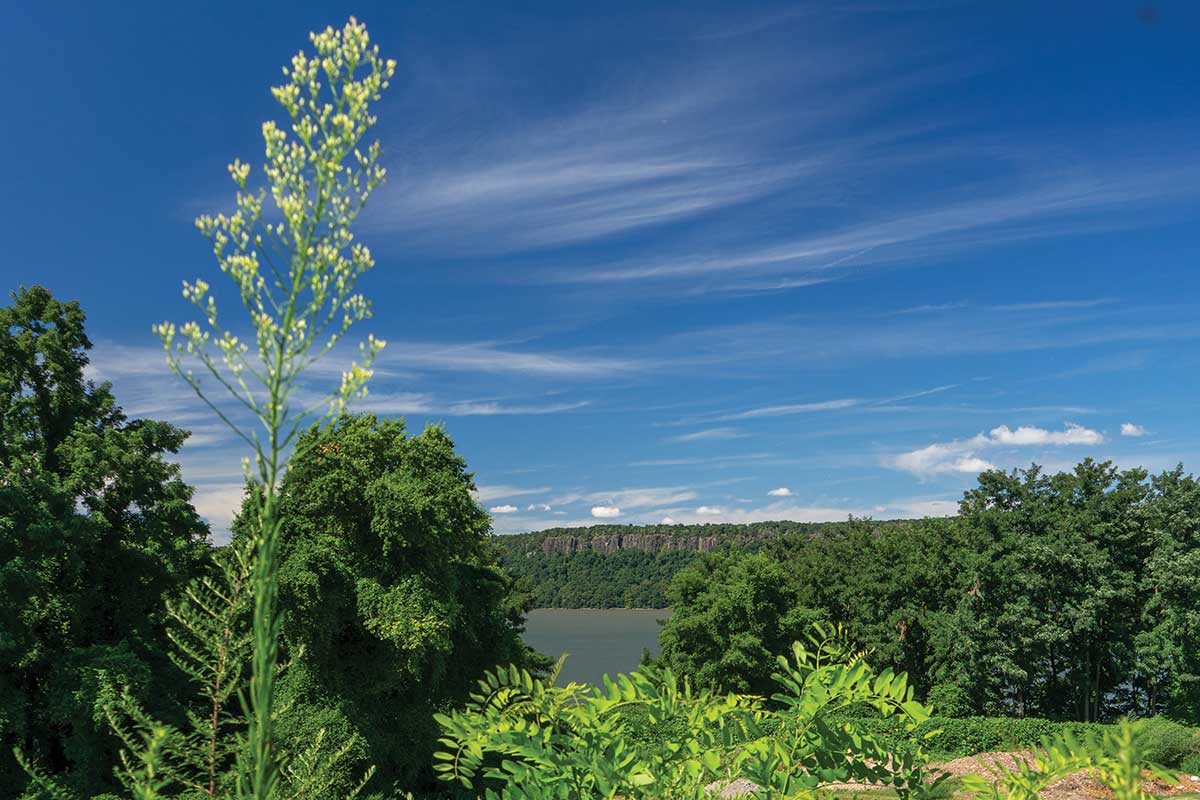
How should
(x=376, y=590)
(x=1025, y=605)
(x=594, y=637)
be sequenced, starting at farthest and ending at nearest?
(x=594, y=637) < (x=1025, y=605) < (x=376, y=590)

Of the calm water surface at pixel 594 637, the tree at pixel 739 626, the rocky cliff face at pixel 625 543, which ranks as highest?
the rocky cliff face at pixel 625 543

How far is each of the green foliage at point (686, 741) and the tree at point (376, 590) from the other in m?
15.1

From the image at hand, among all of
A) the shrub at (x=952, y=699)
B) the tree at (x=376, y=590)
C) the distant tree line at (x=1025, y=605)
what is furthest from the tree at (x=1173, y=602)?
the tree at (x=376, y=590)

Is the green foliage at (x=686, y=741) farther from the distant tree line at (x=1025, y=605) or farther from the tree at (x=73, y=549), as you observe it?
the distant tree line at (x=1025, y=605)

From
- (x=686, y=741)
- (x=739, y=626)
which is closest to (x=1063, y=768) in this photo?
(x=686, y=741)

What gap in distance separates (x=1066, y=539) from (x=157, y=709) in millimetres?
30821

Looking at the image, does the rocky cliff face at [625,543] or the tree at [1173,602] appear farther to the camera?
the rocky cliff face at [625,543]

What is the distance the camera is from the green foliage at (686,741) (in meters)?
3.41

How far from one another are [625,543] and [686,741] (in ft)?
542

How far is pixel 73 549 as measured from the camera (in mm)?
17625

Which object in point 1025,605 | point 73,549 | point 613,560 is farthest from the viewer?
point 613,560

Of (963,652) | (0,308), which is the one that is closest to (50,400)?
(0,308)

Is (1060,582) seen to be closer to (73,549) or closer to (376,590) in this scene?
(376,590)

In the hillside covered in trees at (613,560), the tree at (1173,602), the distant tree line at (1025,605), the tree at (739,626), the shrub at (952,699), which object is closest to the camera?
the tree at (1173,602)
